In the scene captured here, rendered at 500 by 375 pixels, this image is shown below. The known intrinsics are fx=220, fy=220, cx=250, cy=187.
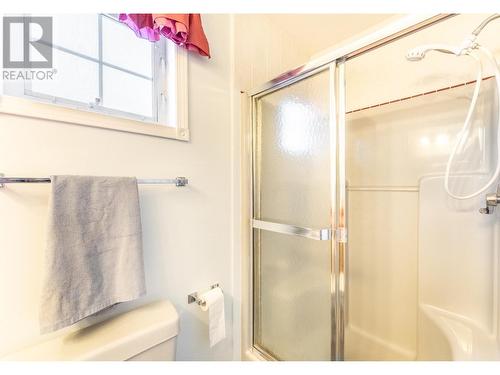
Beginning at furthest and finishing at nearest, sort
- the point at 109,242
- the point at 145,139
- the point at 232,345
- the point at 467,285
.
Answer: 1. the point at 232,345
2. the point at 467,285
3. the point at 145,139
4. the point at 109,242

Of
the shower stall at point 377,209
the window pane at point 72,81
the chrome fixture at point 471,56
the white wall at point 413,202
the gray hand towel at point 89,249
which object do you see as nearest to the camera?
the gray hand towel at point 89,249

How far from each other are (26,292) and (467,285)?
1830mm

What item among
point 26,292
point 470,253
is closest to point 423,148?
point 470,253

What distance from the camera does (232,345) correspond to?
1.22 metres

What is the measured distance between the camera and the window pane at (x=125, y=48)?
34.0 inches

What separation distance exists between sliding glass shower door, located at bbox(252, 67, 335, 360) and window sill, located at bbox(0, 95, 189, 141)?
515 millimetres

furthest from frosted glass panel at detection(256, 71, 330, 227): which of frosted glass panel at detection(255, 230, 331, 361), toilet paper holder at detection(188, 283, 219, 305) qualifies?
toilet paper holder at detection(188, 283, 219, 305)

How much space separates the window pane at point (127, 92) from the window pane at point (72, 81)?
0.04 m

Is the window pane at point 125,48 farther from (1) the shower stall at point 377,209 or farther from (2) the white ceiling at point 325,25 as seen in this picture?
(2) the white ceiling at point 325,25

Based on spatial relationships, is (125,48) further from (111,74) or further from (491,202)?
(491,202)

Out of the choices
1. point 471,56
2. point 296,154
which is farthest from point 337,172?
point 471,56

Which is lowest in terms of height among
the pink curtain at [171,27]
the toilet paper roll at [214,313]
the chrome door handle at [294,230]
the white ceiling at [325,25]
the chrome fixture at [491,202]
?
the toilet paper roll at [214,313]

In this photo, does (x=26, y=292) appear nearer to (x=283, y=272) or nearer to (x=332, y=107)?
(x=283, y=272)

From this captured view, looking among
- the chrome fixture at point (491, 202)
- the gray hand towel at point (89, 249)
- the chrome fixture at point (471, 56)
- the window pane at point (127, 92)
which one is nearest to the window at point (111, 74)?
the window pane at point (127, 92)
